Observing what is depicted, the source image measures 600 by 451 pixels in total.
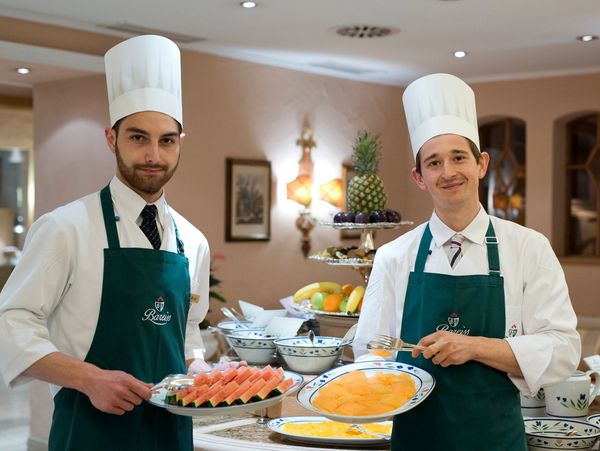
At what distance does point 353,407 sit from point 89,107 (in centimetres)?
447

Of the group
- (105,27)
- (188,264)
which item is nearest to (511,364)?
(188,264)

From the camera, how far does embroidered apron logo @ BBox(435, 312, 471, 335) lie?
6.59ft

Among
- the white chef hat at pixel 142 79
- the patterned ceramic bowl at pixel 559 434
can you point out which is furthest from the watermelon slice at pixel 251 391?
the patterned ceramic bowl at pixel 559 434

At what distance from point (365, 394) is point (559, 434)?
62 centimetres

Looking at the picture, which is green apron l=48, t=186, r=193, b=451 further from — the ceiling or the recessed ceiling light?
the recessed ceiling light

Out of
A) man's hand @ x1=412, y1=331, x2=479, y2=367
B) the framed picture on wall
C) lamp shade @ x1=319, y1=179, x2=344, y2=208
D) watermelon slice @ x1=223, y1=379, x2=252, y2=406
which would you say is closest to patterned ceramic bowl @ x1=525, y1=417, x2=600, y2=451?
man's hand @ x1=412, y1=331, x2=479, y2=367

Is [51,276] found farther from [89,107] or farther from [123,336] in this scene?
[89,107]

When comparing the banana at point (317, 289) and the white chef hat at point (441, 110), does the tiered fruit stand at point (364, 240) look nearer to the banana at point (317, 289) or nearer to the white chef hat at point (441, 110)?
the banana at point (317, 289)

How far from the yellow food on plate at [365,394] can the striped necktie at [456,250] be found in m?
0.30

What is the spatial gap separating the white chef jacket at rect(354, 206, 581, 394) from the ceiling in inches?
126

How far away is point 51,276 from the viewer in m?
1.82

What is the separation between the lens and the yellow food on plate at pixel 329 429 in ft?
7.86

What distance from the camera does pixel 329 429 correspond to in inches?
96.7

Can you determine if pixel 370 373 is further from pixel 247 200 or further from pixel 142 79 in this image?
pixel 247 200
